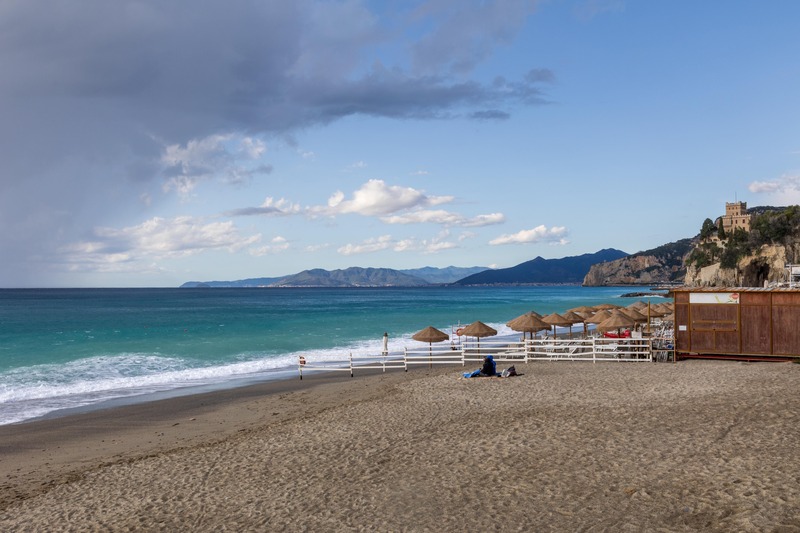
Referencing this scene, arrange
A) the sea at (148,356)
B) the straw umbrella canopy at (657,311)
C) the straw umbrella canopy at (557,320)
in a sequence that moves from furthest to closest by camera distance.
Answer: the straw umbrella canopy at (657,311), the straw umbrella canopy at (557,320), the sea at (148,356)

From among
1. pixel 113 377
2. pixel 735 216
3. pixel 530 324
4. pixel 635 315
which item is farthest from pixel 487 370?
pixel 735 216

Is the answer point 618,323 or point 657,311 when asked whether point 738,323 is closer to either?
point 618,323

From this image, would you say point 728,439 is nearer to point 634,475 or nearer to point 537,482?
point 634,475

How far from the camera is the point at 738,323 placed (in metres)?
22.7

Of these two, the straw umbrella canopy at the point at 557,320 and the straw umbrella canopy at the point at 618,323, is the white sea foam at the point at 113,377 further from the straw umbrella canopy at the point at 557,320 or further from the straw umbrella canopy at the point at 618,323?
the straw umbrella canopy at the point at 618,323

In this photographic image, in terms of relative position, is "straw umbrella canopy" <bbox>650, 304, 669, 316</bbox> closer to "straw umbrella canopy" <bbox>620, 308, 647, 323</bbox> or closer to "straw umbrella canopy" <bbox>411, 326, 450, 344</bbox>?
"straw umbrella canopy" <bbox>620, 308, 647, 323</bbox>

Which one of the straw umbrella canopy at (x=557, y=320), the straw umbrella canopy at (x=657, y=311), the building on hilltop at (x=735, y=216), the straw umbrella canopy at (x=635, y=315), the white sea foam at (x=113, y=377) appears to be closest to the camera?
the white sea foam at (x=113, y=377)

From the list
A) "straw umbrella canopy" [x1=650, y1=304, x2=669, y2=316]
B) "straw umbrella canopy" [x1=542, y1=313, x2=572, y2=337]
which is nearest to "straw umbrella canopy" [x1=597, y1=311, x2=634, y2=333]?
"straw umbrella canopy" [x1=542, y1=313, x2=572, y2=337]

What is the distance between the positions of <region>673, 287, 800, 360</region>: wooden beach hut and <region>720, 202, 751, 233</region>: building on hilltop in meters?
159

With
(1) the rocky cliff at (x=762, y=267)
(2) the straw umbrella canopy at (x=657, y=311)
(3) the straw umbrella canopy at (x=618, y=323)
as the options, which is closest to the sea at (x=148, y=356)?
(3) the straw umbrella canopy at (x=618, y=323)

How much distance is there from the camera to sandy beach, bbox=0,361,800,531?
28.2ft

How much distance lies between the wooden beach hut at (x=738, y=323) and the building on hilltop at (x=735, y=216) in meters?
159

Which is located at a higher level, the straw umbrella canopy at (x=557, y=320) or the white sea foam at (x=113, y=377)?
the straw umbrella canopy at (x=557, y=320)

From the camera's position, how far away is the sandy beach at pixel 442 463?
8.59 m
